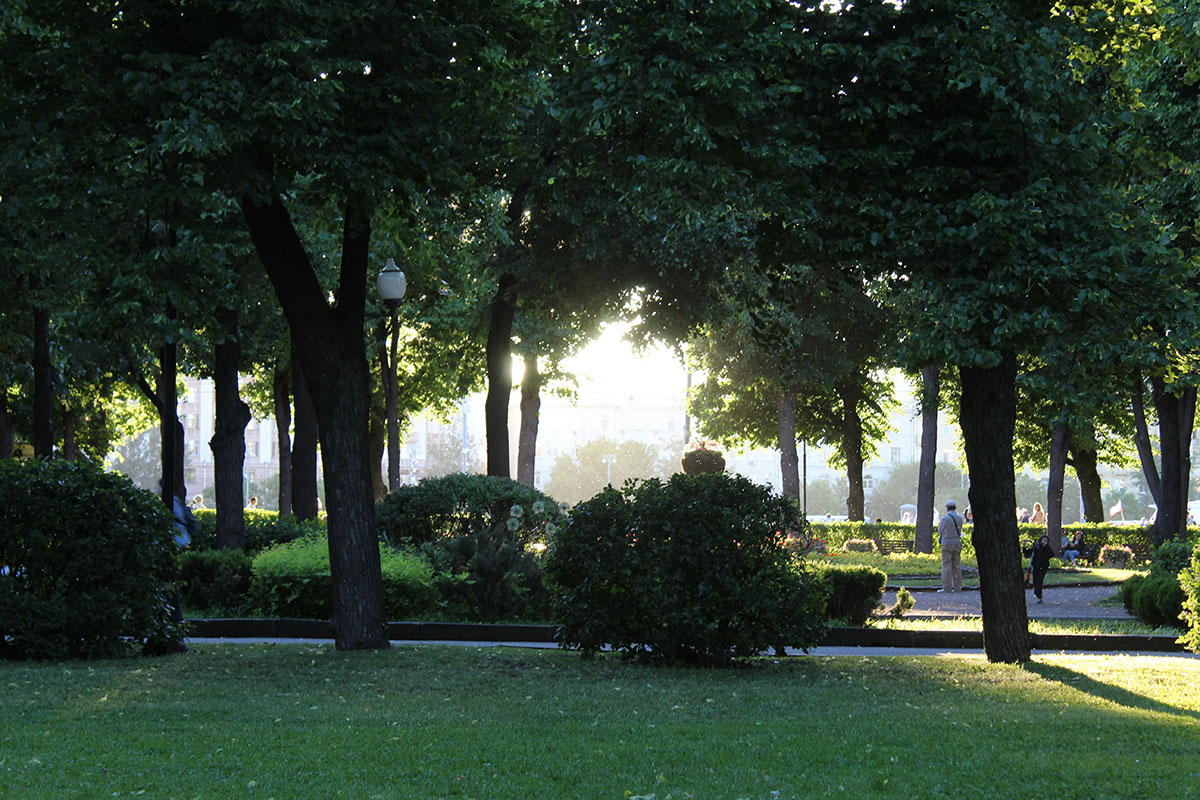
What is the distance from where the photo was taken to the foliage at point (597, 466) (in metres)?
121

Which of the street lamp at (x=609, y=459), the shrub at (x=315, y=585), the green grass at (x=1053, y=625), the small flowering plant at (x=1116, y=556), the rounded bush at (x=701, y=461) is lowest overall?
the small flowering plant at (x=1116, y=556)

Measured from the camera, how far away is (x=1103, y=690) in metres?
9.69

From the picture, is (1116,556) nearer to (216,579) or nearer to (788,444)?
(788,444)

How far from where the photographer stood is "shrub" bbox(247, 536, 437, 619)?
52.1 ft

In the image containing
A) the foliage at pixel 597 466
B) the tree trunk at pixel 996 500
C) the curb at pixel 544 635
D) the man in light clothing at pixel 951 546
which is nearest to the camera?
the tree trunk at pixel 996 500

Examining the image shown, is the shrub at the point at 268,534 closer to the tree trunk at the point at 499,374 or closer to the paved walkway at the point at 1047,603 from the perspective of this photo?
the tree trunk at the point at 499,374

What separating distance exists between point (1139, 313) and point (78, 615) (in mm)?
9315

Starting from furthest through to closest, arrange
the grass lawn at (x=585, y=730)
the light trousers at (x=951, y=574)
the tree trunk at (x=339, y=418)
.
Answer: the light trousers at (x=951, y=574) < the tree trunk at (x=339, y=418) < the grass lawn at (x=585, y=730)

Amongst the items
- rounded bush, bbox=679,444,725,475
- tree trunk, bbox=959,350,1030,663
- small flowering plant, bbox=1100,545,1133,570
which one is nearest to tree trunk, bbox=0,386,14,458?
rounded bush, bbox=679,444,725,475

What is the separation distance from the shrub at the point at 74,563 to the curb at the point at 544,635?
331 cm

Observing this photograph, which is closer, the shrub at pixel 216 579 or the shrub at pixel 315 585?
the shrub at pixel 315 585

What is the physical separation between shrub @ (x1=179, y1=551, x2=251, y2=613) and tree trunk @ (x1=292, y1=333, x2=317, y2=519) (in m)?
8.10

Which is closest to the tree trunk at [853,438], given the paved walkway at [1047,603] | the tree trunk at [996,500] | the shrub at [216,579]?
the paved walkway at [1047,603]

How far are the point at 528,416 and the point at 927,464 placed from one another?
1181 centimetres
